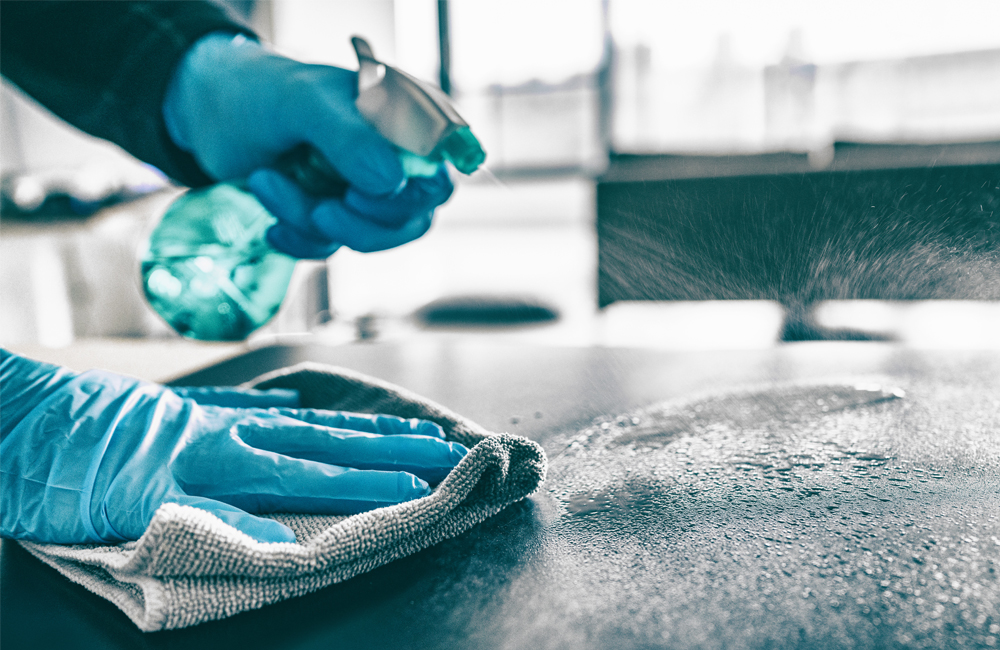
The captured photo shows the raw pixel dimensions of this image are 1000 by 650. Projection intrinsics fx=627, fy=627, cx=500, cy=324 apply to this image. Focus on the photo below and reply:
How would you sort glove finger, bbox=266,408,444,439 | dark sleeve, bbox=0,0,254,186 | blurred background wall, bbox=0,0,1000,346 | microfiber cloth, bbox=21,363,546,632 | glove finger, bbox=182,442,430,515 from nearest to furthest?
1. microfiber cloth, bbox=21,363,546,632
2. glove finger, bbox=182,442,430,515
3. glove finger, bbox=266,408,444,439
4. dark sleeve, bbox=0,0,254,186
5. blurred background wall, bbox=0,0,1000,346

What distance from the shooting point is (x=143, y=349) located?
3.65 feet

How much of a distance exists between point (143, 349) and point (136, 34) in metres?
0.60

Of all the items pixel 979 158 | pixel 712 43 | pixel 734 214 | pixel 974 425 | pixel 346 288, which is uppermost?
pixel 712 43

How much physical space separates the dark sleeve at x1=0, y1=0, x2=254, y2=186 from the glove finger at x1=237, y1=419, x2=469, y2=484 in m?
0.42

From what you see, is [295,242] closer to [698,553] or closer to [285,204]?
[285,204]

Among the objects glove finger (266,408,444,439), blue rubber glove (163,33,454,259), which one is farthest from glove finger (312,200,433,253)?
glove finger (266,408,444,439)

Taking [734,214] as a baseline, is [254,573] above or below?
below

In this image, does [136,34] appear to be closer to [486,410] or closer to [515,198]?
[486,410]

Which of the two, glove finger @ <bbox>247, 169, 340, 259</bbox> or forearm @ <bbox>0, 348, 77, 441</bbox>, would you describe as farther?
glove finger @ <bbox>247, 169, 340, 259</bbox>

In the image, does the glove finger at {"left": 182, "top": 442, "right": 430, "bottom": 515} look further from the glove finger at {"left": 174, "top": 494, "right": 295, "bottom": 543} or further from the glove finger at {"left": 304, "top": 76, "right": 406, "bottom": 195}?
the glove finger at {"left": 304, "top": 76, "right": 406, "bottom": 195}

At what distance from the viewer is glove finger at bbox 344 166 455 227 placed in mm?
646

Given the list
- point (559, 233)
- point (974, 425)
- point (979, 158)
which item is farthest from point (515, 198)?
point (974, 425)

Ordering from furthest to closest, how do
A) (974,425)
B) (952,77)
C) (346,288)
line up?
(952,77) → (346,288) → (974,425)

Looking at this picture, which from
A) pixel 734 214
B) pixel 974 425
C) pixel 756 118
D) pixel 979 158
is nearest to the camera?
pixel 974 425
